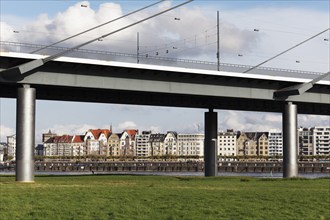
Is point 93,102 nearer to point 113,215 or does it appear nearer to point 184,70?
point 184,70

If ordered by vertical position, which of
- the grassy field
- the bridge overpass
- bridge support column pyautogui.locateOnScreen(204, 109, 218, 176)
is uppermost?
the bridge overpass

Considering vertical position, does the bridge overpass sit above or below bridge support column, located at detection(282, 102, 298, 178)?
above

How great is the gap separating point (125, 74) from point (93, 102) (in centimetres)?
1152

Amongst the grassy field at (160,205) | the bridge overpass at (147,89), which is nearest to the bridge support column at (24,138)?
the bridge overpass at (147,89)

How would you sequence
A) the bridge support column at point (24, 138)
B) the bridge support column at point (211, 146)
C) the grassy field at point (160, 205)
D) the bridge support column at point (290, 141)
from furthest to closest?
1. the bridge support column at point (211, 146)
2. the bridge support column at point (290, 141)
3. the bridge support column at point (24, 138)
4. the grassy field at point (160, 205)

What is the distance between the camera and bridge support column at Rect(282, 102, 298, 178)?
216 feet

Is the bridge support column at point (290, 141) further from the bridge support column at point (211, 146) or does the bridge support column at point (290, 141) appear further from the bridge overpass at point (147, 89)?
the bridge support column at point (211, 146)

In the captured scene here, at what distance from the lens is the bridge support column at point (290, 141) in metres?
65.9

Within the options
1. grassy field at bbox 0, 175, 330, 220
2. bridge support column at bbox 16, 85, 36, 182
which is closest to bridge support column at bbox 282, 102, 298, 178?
bridge support column at bbox 16, 85, 36, 182

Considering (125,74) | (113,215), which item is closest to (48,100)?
(125,74)

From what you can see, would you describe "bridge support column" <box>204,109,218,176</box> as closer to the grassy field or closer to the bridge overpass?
the bridge overpass

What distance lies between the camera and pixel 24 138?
166ft

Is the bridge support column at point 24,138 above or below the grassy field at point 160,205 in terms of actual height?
above

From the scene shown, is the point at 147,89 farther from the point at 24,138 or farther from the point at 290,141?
the point at 290,141
